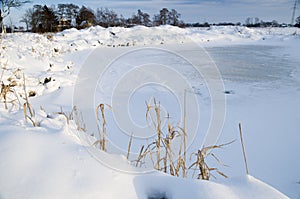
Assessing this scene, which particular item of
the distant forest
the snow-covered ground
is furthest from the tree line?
the snow-covered ground

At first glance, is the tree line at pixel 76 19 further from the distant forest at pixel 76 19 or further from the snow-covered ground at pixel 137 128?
the snow-covered ground at pixel 137 128

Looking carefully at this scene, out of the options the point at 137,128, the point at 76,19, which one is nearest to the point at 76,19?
the point at 76,19

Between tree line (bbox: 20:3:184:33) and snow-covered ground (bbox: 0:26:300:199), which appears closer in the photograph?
snow-covered ground (bbox: 0:26:300:199)

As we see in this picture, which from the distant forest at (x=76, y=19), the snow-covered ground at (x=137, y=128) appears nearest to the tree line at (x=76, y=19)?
the distant forest at (x=76, y=19)

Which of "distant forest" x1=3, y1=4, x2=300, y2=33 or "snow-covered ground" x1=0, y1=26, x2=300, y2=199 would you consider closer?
"snow-covered ground" x1=0, y1=26, x2=300, y2=199

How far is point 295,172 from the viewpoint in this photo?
183 centimetres

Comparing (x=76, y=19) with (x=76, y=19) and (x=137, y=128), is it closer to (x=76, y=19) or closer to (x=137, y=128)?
(x=76, y=19)

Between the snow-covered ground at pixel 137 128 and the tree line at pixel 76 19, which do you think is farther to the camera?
the tree line at pixel 76 19

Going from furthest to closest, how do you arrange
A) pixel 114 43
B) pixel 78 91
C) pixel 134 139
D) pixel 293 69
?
pixel 114 43 < pixel 293 69 < pixel 78 91 < pixel 134 139

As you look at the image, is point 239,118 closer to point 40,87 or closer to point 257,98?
point 257,98

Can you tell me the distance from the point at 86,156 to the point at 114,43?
1431 centimetres

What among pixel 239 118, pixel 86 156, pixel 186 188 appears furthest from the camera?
pixel 239 118

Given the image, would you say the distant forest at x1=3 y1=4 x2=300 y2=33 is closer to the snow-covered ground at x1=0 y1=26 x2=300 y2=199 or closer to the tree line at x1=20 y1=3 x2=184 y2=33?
the tree line at x1=20 y1=3 x2=184 y2=33

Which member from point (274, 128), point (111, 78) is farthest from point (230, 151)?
point (111, 78)
